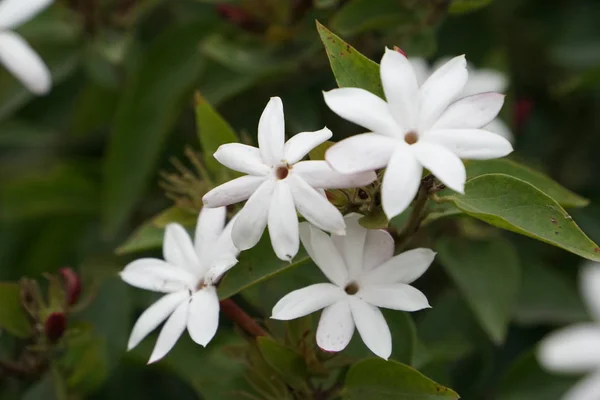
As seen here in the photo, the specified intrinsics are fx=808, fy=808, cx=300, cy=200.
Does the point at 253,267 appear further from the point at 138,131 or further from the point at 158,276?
the point at 138,131

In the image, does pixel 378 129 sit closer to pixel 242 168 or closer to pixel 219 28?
pixel 242 168

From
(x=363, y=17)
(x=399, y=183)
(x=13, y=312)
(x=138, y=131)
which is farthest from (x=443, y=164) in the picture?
(x=138, y=131)

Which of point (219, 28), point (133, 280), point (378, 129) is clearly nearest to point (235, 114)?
point (219, 28)

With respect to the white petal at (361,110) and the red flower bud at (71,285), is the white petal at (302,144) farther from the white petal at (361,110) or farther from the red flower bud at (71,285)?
the red flower bud at (71,285)

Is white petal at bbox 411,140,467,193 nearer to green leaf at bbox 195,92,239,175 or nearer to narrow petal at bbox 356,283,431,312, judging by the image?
narrow petal at bbox 356,283,431,312

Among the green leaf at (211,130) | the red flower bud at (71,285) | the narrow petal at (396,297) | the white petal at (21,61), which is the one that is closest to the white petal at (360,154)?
the narrow petal at (396,297)

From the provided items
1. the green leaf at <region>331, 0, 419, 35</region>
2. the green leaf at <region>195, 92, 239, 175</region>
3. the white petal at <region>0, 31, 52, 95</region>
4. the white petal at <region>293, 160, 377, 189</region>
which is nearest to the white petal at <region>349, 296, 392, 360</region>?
the white petal at <region>293, 160, 377, 189</region>
